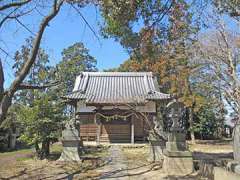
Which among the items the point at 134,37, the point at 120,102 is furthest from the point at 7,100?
the point at 120,102

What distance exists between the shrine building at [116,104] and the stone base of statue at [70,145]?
8263 mm

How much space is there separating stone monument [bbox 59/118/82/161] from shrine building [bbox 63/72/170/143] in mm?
8187

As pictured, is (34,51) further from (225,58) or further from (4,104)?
(225,58)

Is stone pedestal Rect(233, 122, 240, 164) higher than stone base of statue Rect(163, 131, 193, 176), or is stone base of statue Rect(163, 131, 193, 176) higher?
stone pedestal Rect(233, 122, 240, 164)

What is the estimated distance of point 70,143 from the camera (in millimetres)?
16125

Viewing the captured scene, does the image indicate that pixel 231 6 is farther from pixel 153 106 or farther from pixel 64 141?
pixel 153 106

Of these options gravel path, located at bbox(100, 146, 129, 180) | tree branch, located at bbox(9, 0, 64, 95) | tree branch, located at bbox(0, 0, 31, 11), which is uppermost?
tree branch, located at bbox(0, 0, 31, 11)

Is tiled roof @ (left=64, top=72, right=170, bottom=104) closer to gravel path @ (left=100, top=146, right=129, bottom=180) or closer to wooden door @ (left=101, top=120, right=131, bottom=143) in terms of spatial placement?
wooden door @ (left=101, top=120, right=131, bottom=143)

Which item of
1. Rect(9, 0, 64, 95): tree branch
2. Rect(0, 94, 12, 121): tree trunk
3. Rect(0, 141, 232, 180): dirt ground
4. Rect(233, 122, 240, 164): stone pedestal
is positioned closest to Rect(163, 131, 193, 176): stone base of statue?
Rect(0, 141, 232, 180): dirt ground

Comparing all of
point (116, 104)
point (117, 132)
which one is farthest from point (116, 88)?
point (117, 132)

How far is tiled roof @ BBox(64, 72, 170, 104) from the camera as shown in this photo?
25516 millimetres

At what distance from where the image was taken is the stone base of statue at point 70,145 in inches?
627

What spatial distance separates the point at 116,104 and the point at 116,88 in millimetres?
3198

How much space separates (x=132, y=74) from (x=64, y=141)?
14.9 meters
